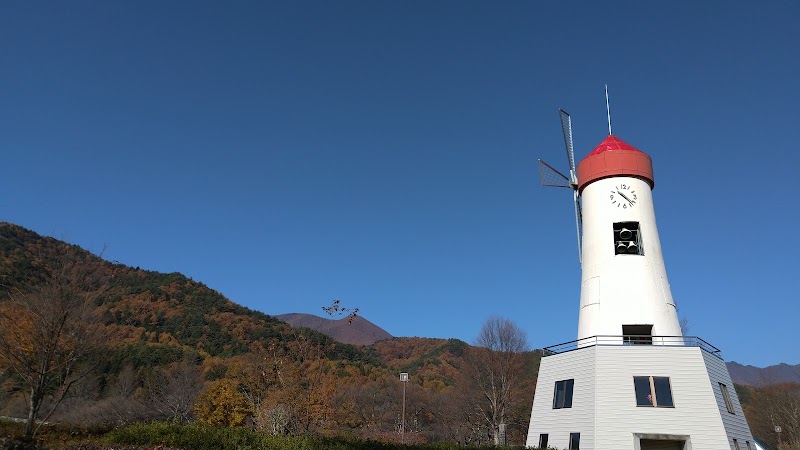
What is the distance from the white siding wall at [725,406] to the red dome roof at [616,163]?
26.3 feet

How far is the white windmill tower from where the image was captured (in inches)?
708

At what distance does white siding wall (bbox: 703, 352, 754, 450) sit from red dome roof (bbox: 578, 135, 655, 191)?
26.3 ft

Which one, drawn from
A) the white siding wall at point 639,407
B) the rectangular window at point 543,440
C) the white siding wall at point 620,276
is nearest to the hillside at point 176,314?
the rectangular window at point 543,440

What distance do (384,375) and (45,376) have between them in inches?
2452

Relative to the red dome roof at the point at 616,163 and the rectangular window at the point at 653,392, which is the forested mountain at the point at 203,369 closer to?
the rectangular window at the point at 653,392

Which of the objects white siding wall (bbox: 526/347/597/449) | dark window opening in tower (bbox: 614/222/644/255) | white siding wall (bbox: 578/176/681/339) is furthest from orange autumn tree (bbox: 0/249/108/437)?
dark window opening in tower (bbox: 614/222/644/255)

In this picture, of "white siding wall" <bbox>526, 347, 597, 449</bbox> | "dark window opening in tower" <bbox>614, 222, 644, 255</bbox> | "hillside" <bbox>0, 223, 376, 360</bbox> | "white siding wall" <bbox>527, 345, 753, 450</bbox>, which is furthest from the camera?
"hillside" <bbox>0, 223, 376, 360</bbox>

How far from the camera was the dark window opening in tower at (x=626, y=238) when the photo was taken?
73.4ft

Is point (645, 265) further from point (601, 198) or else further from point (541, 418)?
point (541, 418)

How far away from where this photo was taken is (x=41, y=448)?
13.5 m

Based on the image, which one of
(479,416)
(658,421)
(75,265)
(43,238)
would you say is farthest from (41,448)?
(43,238)

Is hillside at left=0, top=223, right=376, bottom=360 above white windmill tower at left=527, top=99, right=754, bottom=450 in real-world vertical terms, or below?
above

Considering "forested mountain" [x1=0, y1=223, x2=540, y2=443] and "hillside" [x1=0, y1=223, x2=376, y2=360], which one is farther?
"hillside" [x1=0, y1=223, x2=376, y2=360]

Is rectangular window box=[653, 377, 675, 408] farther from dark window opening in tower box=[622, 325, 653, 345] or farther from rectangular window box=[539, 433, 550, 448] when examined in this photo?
rectangular window box=[539, 433, 550, 448]
